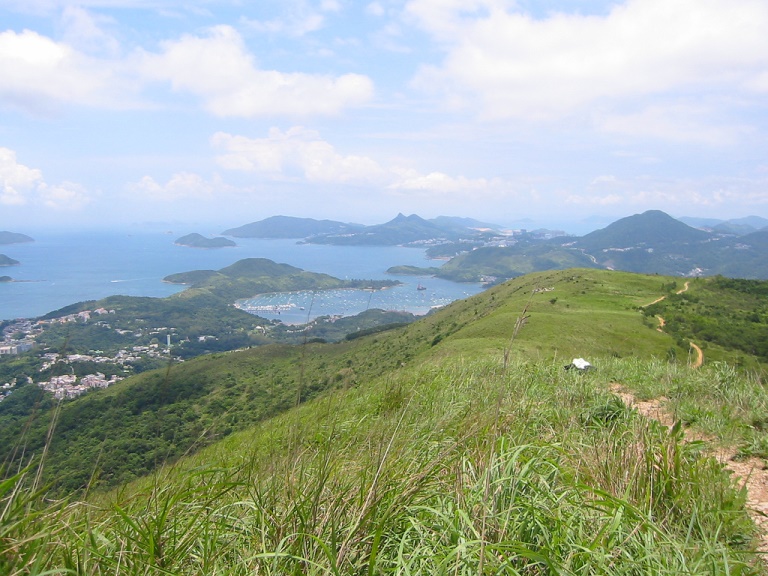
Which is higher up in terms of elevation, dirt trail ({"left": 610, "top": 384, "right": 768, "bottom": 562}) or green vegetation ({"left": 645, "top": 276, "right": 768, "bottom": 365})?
dirt trail ({"left": 610, "top": 384, "right": 768, "bottom": 562})

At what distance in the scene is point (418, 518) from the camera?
2121 millimetres

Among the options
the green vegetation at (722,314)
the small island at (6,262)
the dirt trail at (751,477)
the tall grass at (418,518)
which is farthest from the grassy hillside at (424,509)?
the small island at (6,262)

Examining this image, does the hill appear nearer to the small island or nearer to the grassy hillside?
the grassy hillside

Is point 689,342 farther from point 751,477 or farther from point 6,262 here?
point 6,262

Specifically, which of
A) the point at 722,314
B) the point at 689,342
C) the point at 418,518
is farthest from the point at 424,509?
the point at 722,314

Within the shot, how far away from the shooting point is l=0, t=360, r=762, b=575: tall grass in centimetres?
172

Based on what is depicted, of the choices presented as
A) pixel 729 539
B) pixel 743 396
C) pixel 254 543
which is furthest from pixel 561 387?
pixel 254 543

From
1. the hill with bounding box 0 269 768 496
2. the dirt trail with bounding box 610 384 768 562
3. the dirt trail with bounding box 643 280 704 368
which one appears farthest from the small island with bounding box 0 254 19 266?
the dirt trail with bounding box 610 384 768 562

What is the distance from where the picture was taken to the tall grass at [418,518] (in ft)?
5.64

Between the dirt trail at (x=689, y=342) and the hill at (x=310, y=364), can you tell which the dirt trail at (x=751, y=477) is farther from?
the dirt trail at (x=689, y=342)

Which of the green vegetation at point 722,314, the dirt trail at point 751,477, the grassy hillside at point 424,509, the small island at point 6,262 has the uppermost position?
the grassy hillside at point 424,509

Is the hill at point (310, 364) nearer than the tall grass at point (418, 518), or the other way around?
the tall grass at point (418, 518)

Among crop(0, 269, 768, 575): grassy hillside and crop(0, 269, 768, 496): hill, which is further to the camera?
crop(0, 269, 768, 496): hill

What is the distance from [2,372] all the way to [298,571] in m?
45.4
